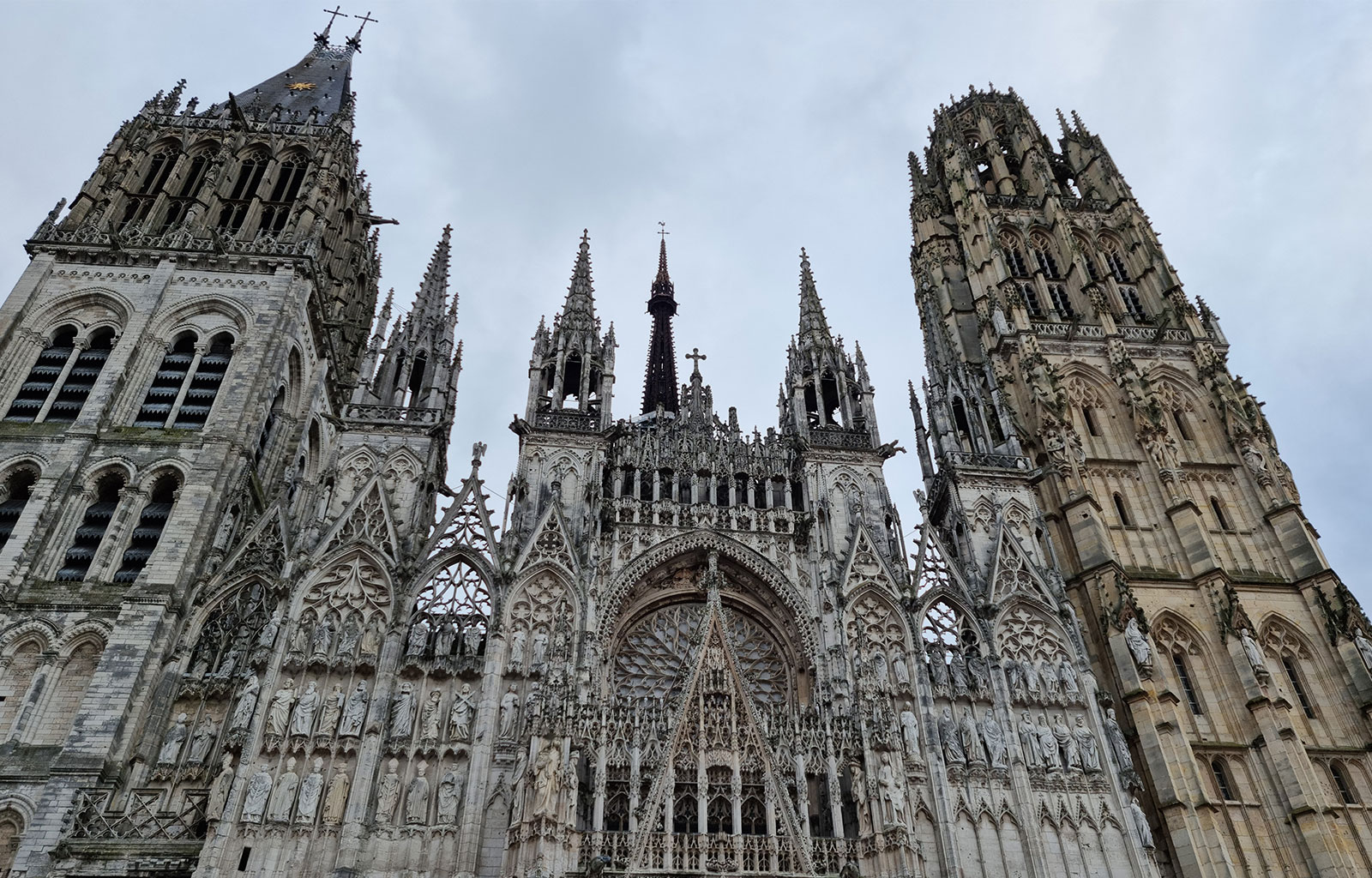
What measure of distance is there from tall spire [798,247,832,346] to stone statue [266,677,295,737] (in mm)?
17785

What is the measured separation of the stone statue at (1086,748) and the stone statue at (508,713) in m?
12.9

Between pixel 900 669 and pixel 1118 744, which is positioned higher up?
pixel 900 669

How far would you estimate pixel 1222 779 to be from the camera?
2325 centimetres

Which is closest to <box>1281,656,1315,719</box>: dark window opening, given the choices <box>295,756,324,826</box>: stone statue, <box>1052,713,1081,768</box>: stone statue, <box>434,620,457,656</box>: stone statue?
<box>1052,713,1081,768</box>: stone statue

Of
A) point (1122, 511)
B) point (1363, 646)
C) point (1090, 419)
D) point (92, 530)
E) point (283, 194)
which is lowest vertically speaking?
point (1363, 646)

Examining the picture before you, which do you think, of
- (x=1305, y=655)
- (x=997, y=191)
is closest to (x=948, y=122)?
(x=997, y=191)

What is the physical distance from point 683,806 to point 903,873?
4401 mm

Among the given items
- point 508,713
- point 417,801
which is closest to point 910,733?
point 508,713

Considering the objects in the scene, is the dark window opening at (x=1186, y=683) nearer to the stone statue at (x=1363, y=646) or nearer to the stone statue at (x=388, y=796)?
the stone statue at (x=1363, y=646)

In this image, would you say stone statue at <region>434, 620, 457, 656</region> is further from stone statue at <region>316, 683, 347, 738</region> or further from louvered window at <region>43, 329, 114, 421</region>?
louvered window at <region>43, 329, 114, 421</region>

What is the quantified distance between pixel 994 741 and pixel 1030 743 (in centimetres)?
90

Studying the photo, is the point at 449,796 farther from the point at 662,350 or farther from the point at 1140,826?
the point at 662,350

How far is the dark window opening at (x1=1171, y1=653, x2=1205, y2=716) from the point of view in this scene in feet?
80.2

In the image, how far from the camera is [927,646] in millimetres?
23047
